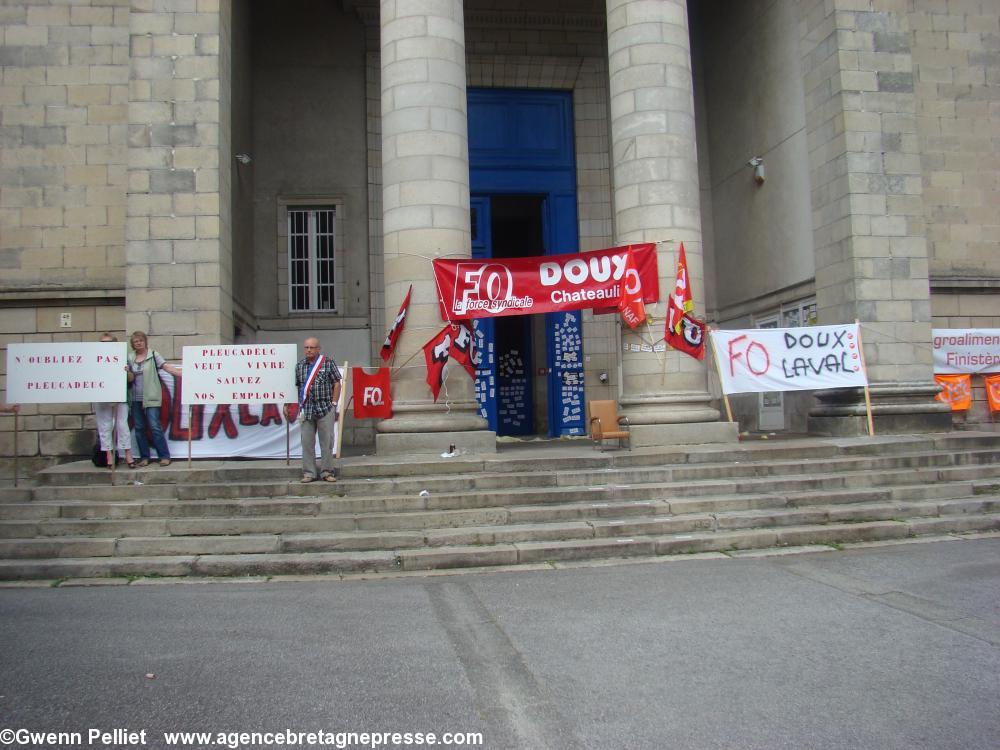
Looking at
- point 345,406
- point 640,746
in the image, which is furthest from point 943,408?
point 640,746

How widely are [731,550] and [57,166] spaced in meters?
13.6

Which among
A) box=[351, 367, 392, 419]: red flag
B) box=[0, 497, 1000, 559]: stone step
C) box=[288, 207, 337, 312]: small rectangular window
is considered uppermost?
box=[288, 207, 337, 312]: small rectangular window

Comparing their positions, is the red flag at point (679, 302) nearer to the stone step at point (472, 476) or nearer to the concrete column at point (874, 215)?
the stone step at point (472, 476)

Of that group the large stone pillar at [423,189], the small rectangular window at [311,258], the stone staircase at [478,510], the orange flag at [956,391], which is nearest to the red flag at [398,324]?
the large stone pillar at [423,189]

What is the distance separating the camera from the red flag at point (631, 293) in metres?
12.4

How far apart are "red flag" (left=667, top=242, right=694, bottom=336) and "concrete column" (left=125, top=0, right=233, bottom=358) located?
7.50 meters

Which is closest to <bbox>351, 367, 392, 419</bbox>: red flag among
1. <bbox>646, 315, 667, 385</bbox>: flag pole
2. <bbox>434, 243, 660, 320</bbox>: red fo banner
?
<bbox>434, 243, 660, 320</bbox>: red fo banner

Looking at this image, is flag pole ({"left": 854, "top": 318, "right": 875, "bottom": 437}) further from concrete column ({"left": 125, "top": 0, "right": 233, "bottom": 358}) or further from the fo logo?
concrete column ({"left": 125, "top": 0, "right": 233, "bottom": 358})

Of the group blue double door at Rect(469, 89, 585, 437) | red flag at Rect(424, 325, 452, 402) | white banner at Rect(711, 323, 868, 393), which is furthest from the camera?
blue double door at Rect(469, 89, 585, 437)

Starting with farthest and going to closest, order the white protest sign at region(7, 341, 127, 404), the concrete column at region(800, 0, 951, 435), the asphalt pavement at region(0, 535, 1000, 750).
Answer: the concrete column at region(800, 0, 951, 435), the white protest sign at region(7, 341, 127, 404), the asphalt pavement at region(0, 535, 1000, 750)

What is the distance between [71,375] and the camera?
1034cm

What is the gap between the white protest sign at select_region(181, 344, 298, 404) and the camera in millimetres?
10672

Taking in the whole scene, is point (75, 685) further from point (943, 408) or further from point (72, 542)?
point (943, 408)

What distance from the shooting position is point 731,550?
8.80m
